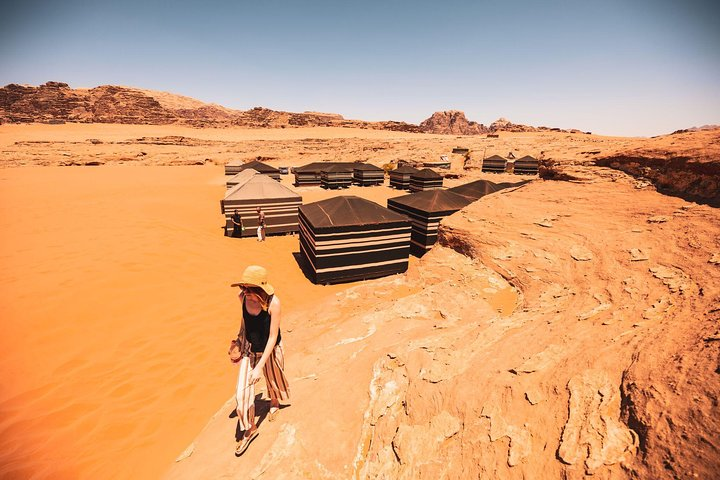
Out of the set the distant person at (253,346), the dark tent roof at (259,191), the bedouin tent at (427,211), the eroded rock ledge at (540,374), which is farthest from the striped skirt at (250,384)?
the dark tent roof at (259,191)

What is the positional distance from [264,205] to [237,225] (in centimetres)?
138

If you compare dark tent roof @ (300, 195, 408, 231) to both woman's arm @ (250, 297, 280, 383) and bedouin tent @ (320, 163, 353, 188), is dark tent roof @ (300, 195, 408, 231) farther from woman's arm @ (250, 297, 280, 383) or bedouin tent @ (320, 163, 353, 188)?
bedouin tent @ (320, 163, 353, 188)

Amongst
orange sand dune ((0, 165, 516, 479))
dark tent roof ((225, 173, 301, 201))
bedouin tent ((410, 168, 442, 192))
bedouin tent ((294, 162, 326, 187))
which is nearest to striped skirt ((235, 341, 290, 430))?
orange sand dune ((0, 165, 516, 479))

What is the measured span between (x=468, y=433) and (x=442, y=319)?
235 centimetres

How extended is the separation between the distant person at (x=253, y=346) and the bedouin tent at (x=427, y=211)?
27.2 ft

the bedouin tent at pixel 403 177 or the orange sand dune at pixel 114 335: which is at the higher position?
the bedouin tent at pixel 403 177

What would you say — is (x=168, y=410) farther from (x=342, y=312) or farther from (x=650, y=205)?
(x=650, y=205)

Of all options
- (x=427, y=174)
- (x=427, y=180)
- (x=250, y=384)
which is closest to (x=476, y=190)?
(x=427, y=180)

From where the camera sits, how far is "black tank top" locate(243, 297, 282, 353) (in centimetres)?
305

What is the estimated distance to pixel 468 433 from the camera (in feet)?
7.55

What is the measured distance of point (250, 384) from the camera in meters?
3.04

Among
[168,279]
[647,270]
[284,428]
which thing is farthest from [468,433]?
[168,279]

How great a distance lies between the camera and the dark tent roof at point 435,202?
10.8 meters

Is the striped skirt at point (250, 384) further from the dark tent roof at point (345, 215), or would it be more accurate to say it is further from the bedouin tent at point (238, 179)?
the bedouin tent at point (238, 179)
